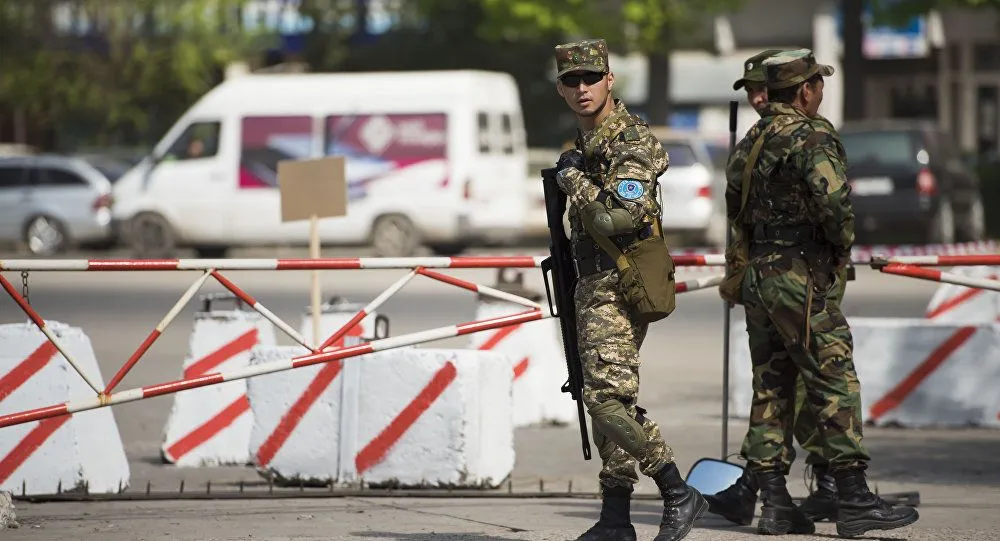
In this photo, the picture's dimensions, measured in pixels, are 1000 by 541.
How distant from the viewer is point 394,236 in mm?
23859

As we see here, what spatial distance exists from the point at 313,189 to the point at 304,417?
142 centimetres

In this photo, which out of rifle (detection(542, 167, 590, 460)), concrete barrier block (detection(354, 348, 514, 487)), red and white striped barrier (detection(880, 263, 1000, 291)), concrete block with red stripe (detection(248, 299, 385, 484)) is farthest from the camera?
concrete block with red stripe (detection(248, 299, 385, 484))

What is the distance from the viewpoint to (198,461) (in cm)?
888

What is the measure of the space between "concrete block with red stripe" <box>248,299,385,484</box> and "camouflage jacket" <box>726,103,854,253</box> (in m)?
2.27

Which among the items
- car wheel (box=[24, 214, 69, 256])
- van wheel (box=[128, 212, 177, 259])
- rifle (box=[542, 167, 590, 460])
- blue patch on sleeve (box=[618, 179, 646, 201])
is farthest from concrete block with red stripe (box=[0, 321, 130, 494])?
car wheel (box=[24, 214, 69, 256])

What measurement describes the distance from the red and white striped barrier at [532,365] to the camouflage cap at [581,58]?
4.27m

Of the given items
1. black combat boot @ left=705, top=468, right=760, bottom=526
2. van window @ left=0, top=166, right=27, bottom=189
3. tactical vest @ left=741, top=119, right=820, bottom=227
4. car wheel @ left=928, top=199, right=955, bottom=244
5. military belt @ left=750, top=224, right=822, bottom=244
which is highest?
van window @ left=0, top=166, right=27, bottom=189

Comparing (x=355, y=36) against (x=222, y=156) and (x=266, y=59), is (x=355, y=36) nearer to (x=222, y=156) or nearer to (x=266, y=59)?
(x=266, y=59)

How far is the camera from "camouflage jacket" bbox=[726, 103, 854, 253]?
625 centimetres

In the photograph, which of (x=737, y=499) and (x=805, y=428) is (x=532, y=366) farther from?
(x=805, y=428)

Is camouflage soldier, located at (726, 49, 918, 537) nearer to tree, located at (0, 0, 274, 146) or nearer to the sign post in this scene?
the sign post

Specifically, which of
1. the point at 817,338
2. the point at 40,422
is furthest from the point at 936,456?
the point at 40,422

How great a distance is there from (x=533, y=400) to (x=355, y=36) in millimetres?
32153

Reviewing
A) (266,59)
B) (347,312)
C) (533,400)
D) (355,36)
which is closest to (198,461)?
(347,312)
